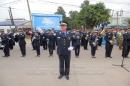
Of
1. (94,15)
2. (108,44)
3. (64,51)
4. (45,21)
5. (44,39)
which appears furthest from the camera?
(94,15)

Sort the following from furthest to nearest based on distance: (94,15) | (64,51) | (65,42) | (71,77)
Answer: (94,15) < (71,77) < (65,42) < (64,51)

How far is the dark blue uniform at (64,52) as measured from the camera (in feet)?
36.0

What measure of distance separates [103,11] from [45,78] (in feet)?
168

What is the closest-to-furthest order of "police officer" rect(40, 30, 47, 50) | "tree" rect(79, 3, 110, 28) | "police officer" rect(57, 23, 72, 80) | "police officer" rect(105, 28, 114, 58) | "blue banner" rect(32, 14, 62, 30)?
"police officer" rect(57, 23, 72, 80) → "police officer" rect(105, 28, 114, 58) → "police officer" rect(40, 30, 47, 50) → "blue banner" rect(32, 14, 62, 30) → "tree" rect(79, 3, 110, 28)

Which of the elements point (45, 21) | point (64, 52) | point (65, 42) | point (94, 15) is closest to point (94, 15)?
point (94, 15)

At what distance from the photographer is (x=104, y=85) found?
991cm

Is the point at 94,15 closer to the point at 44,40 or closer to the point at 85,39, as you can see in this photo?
the point at 85,39

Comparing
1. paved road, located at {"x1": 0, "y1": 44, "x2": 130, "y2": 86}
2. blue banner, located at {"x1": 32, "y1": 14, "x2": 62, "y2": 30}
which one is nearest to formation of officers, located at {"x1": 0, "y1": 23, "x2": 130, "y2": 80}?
paved road, located at {"x1": 0, "y1": 44, "x2": 130, "y2": 86}

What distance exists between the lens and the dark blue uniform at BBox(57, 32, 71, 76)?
1098cm

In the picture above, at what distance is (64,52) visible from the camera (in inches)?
432

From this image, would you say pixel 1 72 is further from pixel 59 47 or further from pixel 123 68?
pixel 123 68

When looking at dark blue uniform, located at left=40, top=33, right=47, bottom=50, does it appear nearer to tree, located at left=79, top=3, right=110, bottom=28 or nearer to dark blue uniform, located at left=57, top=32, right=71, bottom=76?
dark blue uniform, located at left=57, top=32, right=71, bottom=76

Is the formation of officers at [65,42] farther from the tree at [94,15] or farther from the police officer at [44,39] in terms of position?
the tree at [94,15]

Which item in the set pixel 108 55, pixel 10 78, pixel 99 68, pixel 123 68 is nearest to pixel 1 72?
pixel 10 78
